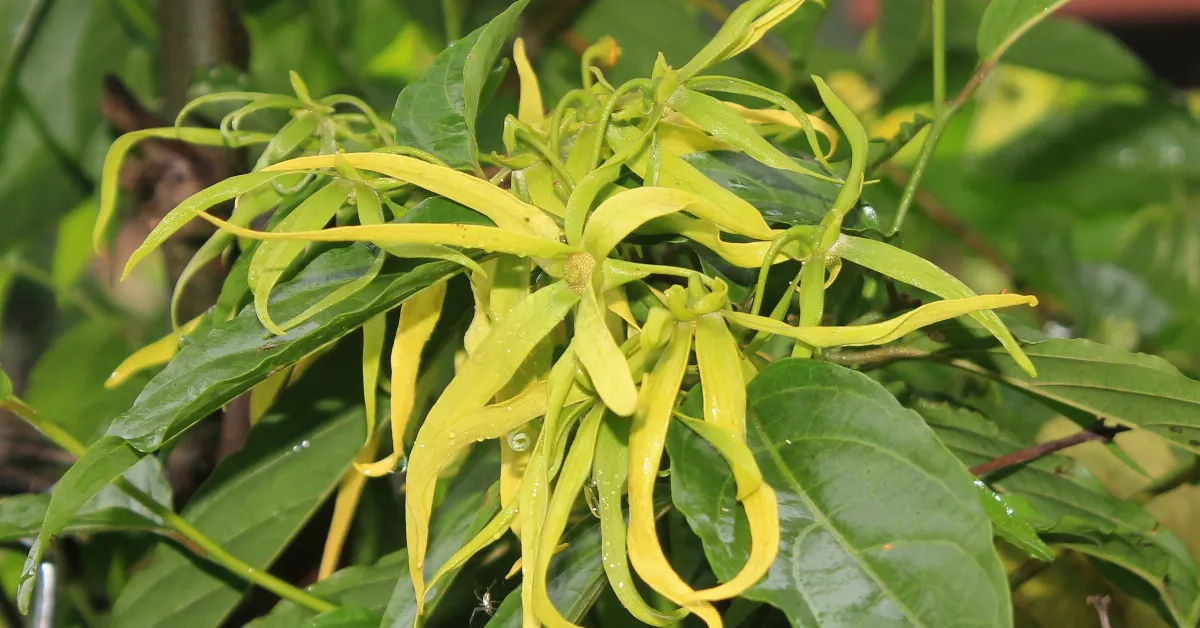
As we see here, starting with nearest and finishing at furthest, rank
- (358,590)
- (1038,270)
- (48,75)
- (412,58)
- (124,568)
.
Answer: (358,590) < (124,568) < (48,75) < (1038,270) < (412,58)

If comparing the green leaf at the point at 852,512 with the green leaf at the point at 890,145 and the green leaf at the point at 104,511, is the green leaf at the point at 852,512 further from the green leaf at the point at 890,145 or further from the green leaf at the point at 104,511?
the green leaf at the point at 104,511

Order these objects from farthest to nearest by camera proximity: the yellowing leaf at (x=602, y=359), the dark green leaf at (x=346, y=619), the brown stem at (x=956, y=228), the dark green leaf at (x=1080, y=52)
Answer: the brown stem at (x=956, y=228), the dark green leaf at (x=1080, y=52), the dark green leaf at (x=346, y=619), the yellowing leaf at (x=602, y=359)


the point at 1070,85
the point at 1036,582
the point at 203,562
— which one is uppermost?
the point at 203,562

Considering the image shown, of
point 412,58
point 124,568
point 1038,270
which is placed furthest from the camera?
point 412,58

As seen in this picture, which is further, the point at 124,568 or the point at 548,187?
the point at 124,568

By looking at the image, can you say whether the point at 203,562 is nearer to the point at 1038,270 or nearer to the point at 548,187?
the point at 548,187

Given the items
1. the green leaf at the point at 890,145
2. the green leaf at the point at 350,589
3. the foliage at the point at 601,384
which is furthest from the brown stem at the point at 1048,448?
the green leaf at the point at 350,589

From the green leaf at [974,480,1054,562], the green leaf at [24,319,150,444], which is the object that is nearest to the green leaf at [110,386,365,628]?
the green leaf at [974,480,1054,562]

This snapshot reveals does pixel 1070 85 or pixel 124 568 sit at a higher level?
pixel 124 568

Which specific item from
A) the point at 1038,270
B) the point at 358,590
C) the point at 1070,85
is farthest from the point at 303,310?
the point at 1070,85
